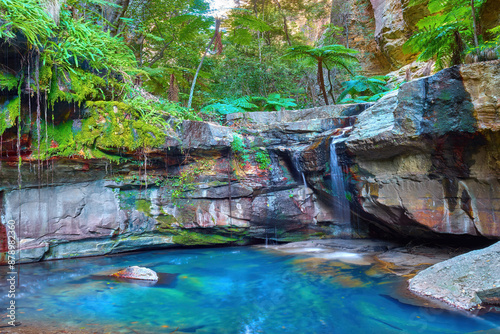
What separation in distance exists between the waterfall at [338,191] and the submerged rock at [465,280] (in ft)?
10.8

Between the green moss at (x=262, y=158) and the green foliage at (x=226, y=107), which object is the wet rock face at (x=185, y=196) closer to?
the green moss at (x=262, y=158)

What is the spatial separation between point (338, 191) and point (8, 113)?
769 centimetres

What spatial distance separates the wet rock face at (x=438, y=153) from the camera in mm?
5430

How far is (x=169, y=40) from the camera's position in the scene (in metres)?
12.4

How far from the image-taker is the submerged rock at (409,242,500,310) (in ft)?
13.1

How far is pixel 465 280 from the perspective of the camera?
4270mm

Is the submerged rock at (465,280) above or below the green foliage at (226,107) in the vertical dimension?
below

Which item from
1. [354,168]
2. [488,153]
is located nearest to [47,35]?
[354,168]

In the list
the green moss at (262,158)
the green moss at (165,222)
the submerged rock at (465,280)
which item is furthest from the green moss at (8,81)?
the submerged rock at (465,280)

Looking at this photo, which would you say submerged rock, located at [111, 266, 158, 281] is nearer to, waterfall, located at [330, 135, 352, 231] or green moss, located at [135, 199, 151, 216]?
green moss, located at [135, 199, 151, 216]

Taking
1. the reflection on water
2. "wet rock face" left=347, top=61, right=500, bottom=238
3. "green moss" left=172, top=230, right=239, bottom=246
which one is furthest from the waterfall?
"green moss" left=172, top=230, right=239, bottom=246

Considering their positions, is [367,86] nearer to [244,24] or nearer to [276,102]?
[276,102]

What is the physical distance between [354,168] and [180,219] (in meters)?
4.79

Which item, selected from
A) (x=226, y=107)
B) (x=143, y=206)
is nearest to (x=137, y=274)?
(x=143, y=206)
